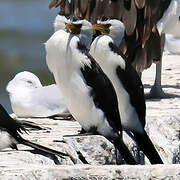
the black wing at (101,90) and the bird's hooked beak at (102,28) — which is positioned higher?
the bird's hooked beak at (102,28)

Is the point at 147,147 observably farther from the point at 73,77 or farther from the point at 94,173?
the point at 94,173

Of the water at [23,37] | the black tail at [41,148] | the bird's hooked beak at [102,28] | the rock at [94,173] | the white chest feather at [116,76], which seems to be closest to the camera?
the rock at [94,173]

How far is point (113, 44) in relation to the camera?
288 inches

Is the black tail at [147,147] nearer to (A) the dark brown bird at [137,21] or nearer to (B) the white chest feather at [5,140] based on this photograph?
(B) the white chest feather at [5,140]

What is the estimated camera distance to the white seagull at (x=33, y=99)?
8.32 meters

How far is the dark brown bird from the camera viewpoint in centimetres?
932

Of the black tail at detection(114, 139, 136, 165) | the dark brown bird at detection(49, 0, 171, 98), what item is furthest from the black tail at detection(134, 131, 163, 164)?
the dark brown bird at detection(49, 0, 171, 98)

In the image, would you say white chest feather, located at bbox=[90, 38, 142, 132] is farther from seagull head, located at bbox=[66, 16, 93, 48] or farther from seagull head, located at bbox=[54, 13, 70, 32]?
seagull head, located at bbox=[54, 13, 70, 32]

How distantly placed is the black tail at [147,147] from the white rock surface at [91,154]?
0.49 ft

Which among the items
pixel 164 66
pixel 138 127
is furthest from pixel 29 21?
pixel 138 127

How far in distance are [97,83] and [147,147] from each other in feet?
2.12

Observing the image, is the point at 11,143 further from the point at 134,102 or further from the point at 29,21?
the point at 29,21

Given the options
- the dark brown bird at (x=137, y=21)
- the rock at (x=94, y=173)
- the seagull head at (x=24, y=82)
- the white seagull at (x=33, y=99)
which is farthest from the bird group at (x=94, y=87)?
the dark brown bird at (x=137, y=21)

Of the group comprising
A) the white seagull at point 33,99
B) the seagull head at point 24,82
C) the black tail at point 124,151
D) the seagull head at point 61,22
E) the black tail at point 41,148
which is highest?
the seagull head at point 61,22
